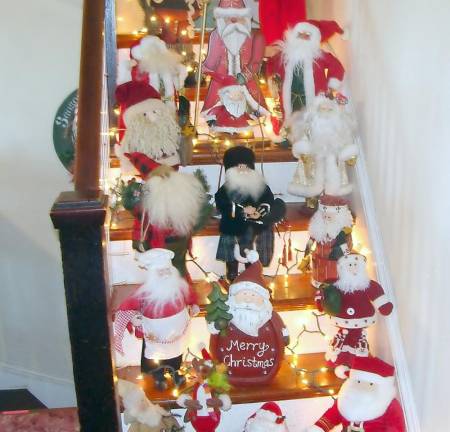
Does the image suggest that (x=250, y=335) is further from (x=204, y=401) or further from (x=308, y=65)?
(x=308, y=65)

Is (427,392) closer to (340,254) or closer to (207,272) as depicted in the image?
(340,254)

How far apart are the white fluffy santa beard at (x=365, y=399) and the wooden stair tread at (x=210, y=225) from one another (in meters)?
0.64

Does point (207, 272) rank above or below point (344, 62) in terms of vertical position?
below

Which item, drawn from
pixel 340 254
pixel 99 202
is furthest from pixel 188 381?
pixel 99 202

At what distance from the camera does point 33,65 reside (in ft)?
12.3

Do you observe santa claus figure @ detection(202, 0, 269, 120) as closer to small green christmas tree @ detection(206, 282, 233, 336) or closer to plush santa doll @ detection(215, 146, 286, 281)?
plush santa doll @ detection(215, 146, 286, 281)

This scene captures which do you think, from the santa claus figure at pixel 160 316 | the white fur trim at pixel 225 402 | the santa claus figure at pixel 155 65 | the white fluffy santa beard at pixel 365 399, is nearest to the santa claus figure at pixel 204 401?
the white fur trim at pixel 225 402

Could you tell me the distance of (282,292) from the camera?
2.24m

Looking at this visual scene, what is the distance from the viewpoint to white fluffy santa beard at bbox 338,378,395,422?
1880 mm

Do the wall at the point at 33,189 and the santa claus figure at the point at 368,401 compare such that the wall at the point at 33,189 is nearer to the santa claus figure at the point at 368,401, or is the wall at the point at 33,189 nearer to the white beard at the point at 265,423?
the white beard at the point at 265,423

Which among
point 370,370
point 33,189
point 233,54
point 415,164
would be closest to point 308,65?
point 233,54

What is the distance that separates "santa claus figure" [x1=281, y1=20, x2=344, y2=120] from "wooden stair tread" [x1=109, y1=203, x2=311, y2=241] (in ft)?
1.38

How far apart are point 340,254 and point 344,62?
2.86 ft

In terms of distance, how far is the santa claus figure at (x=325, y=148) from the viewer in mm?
2254
